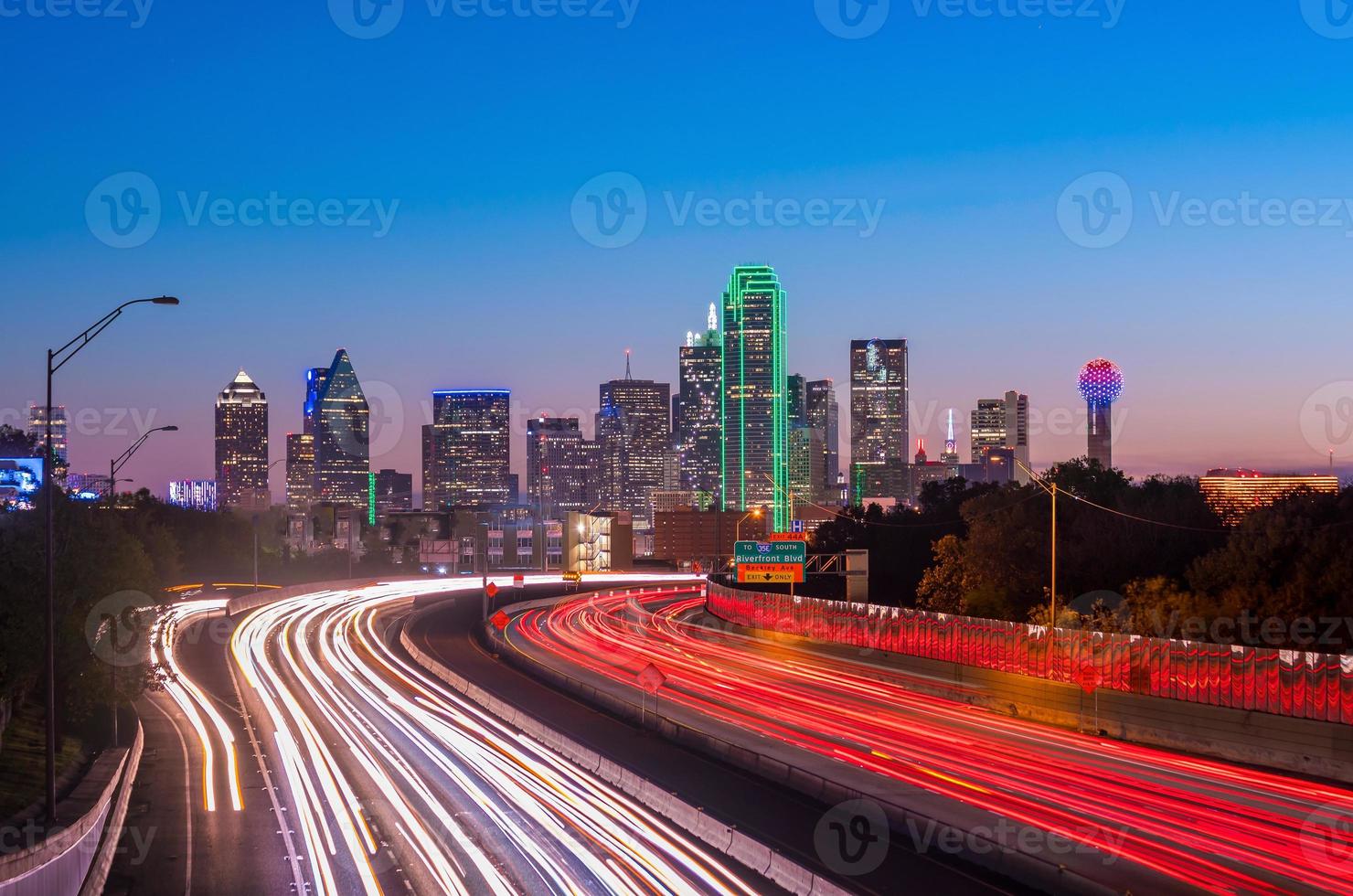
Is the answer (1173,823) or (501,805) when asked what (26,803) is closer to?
(501,805)

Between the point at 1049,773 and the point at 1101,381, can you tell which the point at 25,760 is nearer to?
the point at 1049,773

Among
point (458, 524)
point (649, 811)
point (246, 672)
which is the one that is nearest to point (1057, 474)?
point (246, 672)

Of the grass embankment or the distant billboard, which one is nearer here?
the grass embankment

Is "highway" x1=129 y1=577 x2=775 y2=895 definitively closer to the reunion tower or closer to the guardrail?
the guardrail

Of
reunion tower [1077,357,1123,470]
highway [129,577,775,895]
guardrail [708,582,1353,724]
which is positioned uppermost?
reunion tower [1077,357,1123,470]

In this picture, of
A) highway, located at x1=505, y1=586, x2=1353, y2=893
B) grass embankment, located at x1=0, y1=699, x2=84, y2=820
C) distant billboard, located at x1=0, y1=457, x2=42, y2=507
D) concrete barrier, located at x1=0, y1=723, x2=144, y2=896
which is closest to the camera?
concrete barrier, located at x1=0, y1=723, x2=144, y2=896

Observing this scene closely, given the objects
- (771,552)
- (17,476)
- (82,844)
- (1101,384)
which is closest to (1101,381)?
(1101,384)

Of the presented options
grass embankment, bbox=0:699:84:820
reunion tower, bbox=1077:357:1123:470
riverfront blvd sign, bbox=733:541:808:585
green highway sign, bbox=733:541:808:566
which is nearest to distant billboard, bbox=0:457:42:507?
green highway sign, bbox=733:541:808:566

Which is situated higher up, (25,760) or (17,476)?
(17,476)
